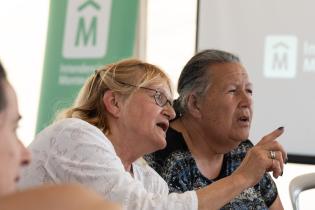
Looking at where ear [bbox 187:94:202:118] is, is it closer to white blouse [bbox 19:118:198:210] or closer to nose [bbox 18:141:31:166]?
white blouse [bbox 19:118:198:210]

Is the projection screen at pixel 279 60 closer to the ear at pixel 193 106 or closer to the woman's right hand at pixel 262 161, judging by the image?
the ear at pixel 193 106

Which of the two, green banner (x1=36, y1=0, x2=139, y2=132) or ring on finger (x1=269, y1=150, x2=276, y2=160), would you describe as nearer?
ring on finger (x1=269, y1=150, x2=276, y2=160)

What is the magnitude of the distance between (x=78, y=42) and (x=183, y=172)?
2.23 meters

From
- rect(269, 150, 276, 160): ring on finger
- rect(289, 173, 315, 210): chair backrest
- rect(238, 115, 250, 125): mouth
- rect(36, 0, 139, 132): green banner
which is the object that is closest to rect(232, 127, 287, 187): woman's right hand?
rect(269, 150, 276, 160): ring on finger

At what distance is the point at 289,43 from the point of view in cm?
367

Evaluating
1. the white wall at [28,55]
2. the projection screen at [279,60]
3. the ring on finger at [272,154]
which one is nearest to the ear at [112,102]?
the ring on finger at [272,154]

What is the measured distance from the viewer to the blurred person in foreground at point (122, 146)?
4.75ft

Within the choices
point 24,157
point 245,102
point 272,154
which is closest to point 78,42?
point 245,102

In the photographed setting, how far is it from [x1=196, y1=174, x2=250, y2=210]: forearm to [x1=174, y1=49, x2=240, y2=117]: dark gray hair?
0.60 meters

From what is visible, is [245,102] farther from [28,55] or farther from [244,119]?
[28,55]

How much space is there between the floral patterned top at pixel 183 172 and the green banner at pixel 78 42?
185 centimetres

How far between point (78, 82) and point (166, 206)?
8.62 ft

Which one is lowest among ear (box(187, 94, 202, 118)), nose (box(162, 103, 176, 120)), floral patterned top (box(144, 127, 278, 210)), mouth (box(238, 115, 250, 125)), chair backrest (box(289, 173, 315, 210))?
chair backrest (box(289, 173, 315, 210))

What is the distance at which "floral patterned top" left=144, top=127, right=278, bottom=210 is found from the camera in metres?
1.99
